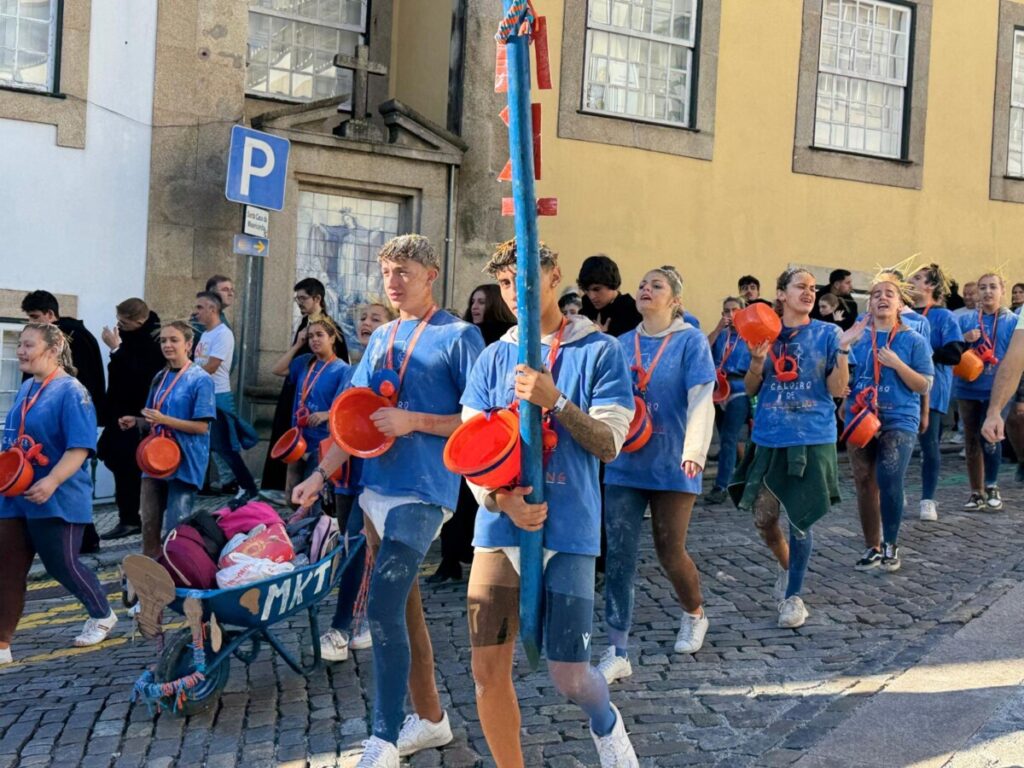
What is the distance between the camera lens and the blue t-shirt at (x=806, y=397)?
714cm

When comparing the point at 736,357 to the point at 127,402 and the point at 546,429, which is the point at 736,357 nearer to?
the point at 127,402

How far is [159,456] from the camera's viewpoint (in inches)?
296

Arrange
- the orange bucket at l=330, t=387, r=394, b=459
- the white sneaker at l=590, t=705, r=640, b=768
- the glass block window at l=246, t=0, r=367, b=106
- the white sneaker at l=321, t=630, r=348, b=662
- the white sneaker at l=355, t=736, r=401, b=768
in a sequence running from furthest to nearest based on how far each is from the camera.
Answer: the glass block window at l=246, t=0, r=367, b=106
the white sneaker at l=321, t=630, r=348, b=662
the orange bucket at l=330, t=387, r=394, b=459
the white sneaker at l=355, t=736, r=401, b=768
the white sneaker at l=590, t=705, r=640, b=768

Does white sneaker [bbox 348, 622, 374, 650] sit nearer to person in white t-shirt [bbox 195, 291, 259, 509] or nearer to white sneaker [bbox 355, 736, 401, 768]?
white sneaker [bbox 355, 736, 401, 768]

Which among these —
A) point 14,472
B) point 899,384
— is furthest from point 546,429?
point 899,384

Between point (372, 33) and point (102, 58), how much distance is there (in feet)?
11.0

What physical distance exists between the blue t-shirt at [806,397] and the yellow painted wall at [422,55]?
7504 millimetres

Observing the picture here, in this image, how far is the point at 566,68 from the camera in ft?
46.5

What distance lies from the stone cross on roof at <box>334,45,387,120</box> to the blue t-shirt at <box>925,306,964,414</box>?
597cm

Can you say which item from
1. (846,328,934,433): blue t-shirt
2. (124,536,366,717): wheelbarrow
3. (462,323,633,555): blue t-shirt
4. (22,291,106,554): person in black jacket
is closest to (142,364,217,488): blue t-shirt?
(124,536,366,717): wheelbarrow

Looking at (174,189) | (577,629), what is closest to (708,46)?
(174,189)

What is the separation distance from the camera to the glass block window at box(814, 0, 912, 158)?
1600 centimetres

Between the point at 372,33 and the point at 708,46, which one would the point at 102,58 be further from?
the point at 708,46

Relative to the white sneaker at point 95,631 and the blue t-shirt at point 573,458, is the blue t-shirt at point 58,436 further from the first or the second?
the blue t-shirt at point 573,458
